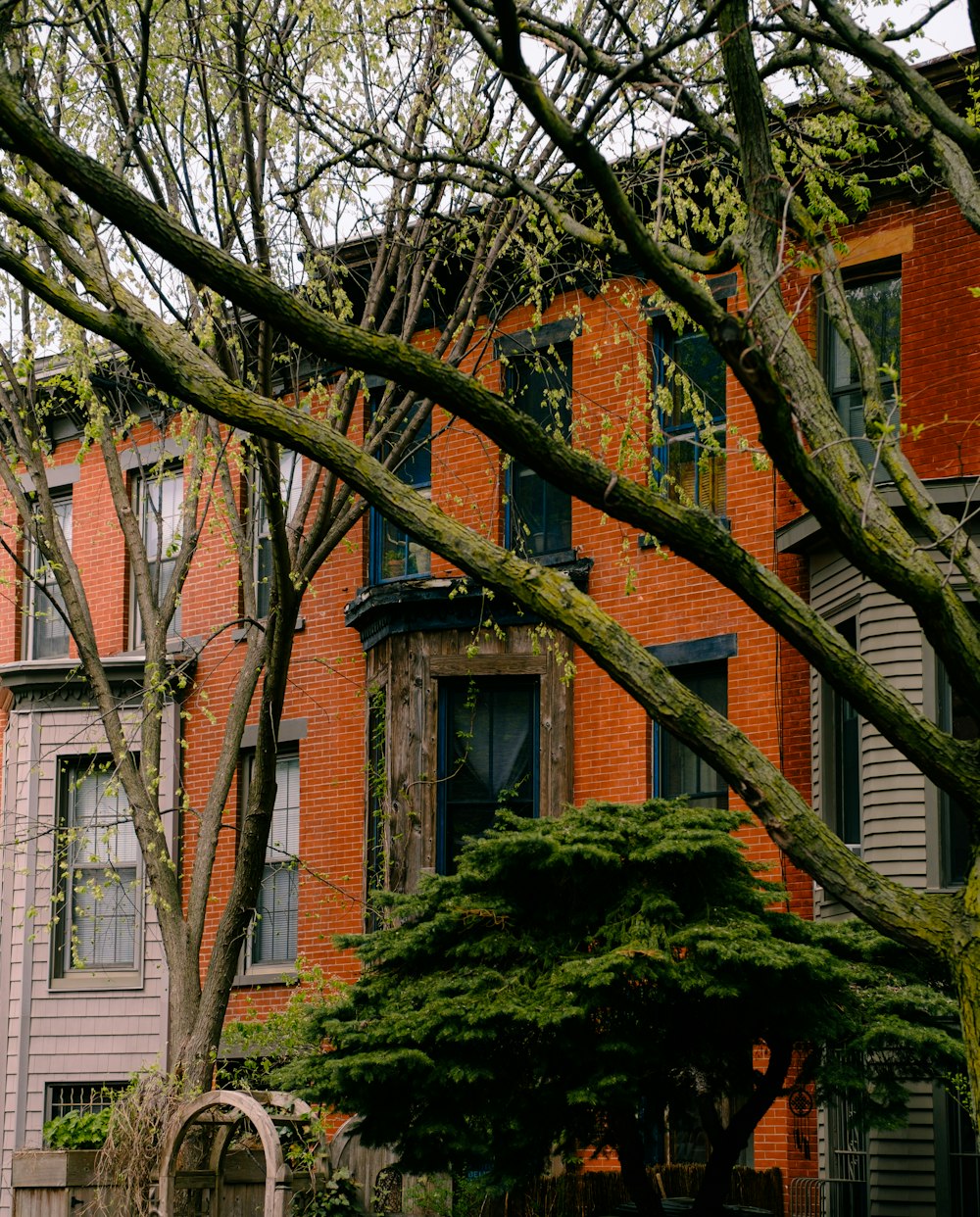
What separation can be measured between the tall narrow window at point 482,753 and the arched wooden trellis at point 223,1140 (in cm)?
413

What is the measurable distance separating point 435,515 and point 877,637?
8265mm

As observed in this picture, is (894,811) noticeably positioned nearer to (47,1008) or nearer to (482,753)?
(482,753)

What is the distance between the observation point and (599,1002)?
10969 mm

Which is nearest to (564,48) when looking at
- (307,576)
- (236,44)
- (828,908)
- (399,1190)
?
(236,44)

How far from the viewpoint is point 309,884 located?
776 inches

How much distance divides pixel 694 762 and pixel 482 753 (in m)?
2.49

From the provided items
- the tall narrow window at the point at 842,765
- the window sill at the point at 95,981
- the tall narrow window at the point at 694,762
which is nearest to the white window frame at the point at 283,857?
the window sill at the point at 95,981

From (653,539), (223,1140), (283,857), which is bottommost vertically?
(223,1140)

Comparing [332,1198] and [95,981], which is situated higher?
[95,981]

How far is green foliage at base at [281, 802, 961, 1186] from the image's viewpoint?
10836 millimetres

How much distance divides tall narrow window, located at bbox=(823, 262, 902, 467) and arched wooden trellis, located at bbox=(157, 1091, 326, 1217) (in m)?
8.28

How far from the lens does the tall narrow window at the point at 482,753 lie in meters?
18.1

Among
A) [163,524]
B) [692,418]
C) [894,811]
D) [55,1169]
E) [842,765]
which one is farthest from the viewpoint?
[163,524]

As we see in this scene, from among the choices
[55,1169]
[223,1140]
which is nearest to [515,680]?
[223,1140]
